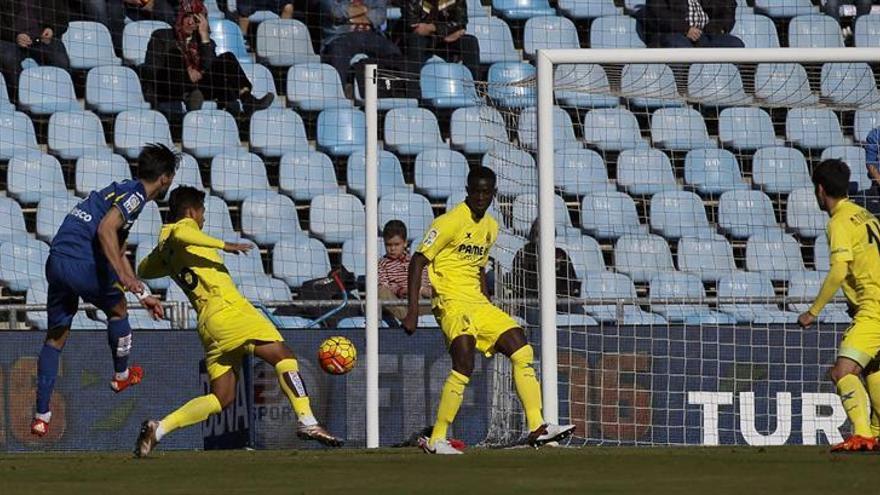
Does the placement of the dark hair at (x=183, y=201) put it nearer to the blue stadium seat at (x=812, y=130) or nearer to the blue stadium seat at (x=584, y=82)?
the blue stadium seat at (x=584, y=82)

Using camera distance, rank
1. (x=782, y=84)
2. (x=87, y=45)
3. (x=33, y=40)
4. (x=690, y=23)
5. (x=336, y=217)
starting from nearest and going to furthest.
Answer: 1. (x=336, y=217)
2. (x=782, y=84)
3. (x=33, y=40)
4. (x=87, y=45)
5. (x=690, y=23)

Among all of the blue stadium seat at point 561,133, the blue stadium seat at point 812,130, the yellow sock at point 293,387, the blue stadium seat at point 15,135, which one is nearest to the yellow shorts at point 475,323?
the yellow sock at point 293,387

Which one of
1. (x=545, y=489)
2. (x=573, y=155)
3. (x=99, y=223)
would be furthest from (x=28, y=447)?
(x=545, y=489)

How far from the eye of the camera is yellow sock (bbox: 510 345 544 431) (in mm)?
11500

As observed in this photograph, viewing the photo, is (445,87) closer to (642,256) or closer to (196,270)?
(642,256)

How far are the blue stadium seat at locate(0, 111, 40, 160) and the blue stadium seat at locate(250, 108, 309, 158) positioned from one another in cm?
217

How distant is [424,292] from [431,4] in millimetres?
4285

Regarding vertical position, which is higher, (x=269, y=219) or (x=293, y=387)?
(x=269, y=219)

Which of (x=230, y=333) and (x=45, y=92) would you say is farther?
(x=45, y=92)

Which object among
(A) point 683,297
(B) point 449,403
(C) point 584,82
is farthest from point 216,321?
(C) point 584,82

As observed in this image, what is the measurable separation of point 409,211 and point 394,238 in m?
2.04

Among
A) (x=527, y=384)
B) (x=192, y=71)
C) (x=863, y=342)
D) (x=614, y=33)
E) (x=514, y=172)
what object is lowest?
(x=527, y=384)

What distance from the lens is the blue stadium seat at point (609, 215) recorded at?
1603 centimetres

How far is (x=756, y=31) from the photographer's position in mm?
19219
